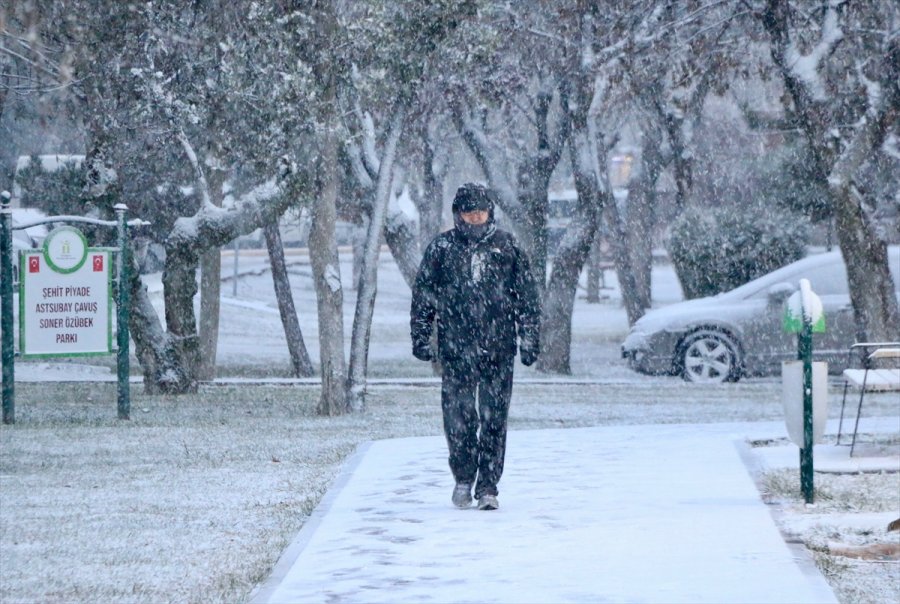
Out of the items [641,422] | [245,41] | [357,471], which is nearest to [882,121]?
[641,422]

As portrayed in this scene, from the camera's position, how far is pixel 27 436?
13.7 meters

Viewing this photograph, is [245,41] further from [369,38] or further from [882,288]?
[882,288]

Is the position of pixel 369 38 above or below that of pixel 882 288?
above

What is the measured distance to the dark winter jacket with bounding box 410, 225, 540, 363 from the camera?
28.8 ft

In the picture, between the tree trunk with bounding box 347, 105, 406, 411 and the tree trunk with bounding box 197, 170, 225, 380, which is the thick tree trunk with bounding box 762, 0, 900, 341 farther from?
the tree trunk with bounding box 197, 170, 225, 380

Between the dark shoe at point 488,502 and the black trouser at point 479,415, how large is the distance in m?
0.03

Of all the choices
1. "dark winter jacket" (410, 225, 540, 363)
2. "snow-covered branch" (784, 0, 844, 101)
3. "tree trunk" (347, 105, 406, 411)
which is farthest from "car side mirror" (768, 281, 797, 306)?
"dark winter jacket" (410, 225, 540, 363)

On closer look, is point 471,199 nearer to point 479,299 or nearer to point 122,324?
point 479,299

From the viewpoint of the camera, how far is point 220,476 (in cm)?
1078

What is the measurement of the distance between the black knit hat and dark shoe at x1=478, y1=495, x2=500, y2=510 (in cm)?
159

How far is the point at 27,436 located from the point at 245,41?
4.67 meters

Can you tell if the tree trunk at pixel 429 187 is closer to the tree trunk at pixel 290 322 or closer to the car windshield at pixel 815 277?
the tree trunk at pixel 290 322

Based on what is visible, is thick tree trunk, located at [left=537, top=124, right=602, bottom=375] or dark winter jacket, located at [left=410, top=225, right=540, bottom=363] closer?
dark winter jacket, located at [left=410, top=225, right=540, bottom=363]

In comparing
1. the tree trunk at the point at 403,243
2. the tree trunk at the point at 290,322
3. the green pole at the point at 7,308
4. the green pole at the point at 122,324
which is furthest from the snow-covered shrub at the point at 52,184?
the green pole at the point at 7,308
